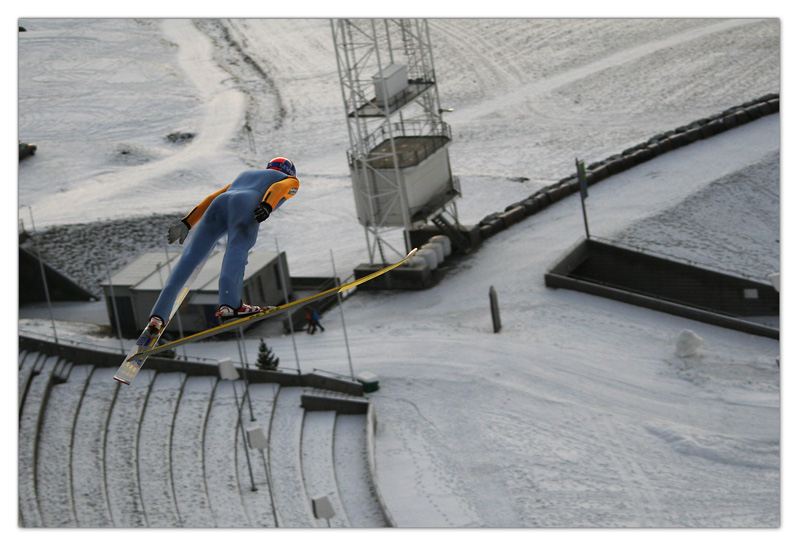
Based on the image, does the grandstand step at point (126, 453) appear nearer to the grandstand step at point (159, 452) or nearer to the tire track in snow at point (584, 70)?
the grandstand step at point (159, 452)

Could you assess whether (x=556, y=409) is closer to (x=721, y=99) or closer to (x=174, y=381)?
(x=174, y=381)

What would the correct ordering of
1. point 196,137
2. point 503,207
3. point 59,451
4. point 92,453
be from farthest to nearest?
point 196,137, point 503,207, point 59,451, point 92,453

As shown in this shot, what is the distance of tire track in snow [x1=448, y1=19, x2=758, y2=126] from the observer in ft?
205

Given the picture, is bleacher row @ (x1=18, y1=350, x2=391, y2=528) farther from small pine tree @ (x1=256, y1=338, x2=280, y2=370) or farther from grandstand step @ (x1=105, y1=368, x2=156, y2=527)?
small pine tree @ (x1=256, y1=338, x2=280, y2=370)

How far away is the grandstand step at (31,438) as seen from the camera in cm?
2567

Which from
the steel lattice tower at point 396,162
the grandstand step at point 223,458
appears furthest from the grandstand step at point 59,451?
the steel lattice tower at point 396,162

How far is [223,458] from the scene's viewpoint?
88.5 ft

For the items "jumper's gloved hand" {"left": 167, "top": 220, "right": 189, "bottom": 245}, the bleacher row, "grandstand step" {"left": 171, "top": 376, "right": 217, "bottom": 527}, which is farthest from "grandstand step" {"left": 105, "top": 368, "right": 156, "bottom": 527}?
"jumper's gloved hand" {"left": 167, "top": 220, "right": 189, "bottom": 245}

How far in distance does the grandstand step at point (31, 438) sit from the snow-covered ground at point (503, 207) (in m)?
3.96

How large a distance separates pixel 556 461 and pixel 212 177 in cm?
3148

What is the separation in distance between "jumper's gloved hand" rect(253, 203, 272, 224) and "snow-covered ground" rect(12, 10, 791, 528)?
618 inches

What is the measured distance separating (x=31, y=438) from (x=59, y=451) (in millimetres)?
988

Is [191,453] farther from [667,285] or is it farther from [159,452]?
[667,285]

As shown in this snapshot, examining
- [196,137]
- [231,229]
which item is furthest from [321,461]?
[196,137]
